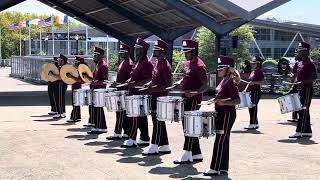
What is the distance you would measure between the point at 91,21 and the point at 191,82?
23808 millimetres

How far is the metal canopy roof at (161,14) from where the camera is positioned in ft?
69.8

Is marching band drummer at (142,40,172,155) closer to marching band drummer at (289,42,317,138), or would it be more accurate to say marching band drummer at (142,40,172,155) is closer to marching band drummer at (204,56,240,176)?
marching band drummer at (204,56,240,176)

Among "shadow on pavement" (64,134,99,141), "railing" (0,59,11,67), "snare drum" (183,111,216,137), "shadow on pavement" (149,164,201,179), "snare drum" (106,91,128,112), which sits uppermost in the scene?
"railing" (0,59,11,67)

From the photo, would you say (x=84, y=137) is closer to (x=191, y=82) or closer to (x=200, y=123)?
(x=191, y=82)

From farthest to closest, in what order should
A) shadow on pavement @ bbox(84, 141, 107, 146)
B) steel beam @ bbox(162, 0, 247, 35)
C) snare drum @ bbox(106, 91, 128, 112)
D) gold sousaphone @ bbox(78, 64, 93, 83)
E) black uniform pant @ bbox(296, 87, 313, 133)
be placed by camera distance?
steel beam @ bbox(162, 0, 247, 35) → gold sousaphone @ bbox(78, 64, 93, 83) → black uniform pant @ bbox(296, 87, 313, 133) → shadow on pavement @ bbox(84, 141, 107, 146) → snare drum @ bbox(106, 91, 128, 112)

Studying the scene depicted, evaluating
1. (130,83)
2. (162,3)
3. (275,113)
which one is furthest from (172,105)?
(162,3)

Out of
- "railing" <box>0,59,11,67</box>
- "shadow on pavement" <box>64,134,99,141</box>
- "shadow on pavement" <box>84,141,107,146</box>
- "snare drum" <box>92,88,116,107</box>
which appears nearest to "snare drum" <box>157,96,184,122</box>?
"shadow on pavement" <box>84,141,107,146</box>

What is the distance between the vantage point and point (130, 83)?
1060cm

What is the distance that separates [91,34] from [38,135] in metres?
71.7

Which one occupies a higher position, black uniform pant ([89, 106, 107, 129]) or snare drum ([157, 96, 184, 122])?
snare drum ([157, 96, 184, 122])

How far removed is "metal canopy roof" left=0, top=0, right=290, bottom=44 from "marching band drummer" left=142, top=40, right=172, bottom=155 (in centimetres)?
1099

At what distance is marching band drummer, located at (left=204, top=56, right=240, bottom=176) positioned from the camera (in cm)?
830

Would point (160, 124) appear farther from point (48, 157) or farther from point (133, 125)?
point (48, 157)

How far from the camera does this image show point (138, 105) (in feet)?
33.7
